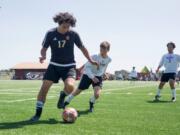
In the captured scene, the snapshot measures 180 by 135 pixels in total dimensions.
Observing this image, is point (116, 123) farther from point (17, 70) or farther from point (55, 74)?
point (17, 70)

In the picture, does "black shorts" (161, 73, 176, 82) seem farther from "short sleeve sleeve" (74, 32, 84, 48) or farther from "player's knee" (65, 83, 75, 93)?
"player's knee" (65, 83, 75, 93)

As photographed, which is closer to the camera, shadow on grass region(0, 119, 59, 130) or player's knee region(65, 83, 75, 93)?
shadow on grass region(0, 119, 59, 130)

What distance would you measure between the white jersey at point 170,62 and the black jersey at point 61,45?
7.94 metres

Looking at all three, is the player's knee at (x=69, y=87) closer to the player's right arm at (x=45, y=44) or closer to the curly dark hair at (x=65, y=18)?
the player's right arm at (x=45, y=44)

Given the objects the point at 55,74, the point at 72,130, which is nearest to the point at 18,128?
the point at 72,130

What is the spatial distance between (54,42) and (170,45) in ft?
25.4

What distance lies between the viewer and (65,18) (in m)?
8.70

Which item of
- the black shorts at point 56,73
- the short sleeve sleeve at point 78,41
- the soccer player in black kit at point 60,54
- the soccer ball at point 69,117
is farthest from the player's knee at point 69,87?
the short sleeve sleeve at point 78,41

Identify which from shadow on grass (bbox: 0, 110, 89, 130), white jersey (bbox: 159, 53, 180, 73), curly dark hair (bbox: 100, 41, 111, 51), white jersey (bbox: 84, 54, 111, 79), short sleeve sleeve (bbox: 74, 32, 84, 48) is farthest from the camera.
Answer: white jersey (bbox: 159, 53, 180, 73)

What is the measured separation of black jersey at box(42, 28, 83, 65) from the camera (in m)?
8.85

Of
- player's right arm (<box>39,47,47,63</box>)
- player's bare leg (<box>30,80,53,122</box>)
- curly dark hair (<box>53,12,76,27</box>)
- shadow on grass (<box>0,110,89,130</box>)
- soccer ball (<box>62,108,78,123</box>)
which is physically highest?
curly dark hair (<box>53,12,76,27</box>)

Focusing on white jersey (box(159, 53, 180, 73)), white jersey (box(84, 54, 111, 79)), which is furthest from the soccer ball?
white jersey (box(159, 53, 180, 73))

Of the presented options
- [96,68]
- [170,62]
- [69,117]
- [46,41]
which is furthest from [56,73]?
[170,62]

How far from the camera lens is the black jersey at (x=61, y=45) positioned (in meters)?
8.85
